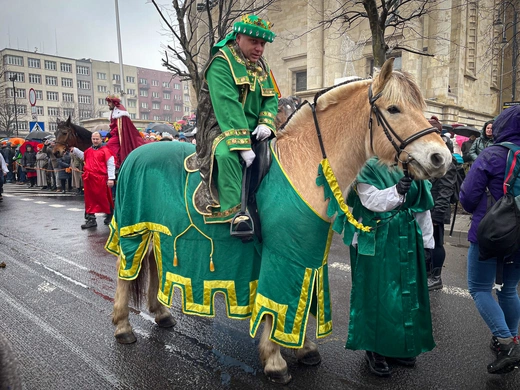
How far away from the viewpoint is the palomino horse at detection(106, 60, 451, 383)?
101 inches

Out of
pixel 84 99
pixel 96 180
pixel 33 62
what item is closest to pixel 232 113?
pixel 96 180

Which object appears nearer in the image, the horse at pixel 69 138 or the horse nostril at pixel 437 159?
the horse nostril at pixel 437 159

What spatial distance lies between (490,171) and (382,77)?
1245 mm

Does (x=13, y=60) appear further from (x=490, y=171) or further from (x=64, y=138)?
(x=490, y=171)

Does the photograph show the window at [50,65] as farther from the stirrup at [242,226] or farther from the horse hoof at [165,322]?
the stirrup at [242,226]

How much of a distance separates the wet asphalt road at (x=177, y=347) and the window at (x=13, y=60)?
87167mm

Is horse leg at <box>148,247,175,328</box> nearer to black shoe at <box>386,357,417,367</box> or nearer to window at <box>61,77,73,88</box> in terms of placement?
black shoe at <box>386,357,417,367</box>

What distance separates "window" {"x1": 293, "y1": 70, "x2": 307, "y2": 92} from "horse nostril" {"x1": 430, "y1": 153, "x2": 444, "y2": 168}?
26213 mm

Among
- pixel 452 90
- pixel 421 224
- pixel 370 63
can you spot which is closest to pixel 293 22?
pixel 370 63

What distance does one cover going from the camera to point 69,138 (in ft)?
29.1

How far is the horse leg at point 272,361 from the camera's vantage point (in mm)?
2986

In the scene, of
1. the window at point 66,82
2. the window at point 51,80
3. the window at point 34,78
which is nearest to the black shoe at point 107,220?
the window at point 34,78

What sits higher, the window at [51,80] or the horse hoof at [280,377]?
the window at [51,80]

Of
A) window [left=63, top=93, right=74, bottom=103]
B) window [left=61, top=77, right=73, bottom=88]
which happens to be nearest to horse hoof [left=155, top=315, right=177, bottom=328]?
window [left=63, top=93, right=74, bottom=103]
